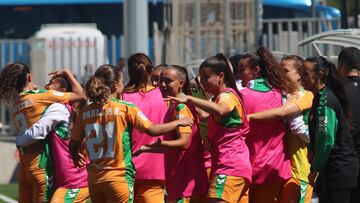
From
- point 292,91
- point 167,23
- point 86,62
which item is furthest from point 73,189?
point 167,23

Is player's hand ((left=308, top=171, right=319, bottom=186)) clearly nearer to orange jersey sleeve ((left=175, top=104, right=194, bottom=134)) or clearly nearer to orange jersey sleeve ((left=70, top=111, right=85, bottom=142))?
orange jersey sleeve ((left=175, top=104, right=194, bottom=134))

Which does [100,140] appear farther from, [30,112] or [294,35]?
[294,35]

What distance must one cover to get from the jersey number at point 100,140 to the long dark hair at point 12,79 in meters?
1.42

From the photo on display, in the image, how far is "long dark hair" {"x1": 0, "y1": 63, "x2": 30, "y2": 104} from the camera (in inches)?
410

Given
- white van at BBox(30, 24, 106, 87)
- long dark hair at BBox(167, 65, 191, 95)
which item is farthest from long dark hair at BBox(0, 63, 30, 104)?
white van at BBox(30, 24, 106, 87)

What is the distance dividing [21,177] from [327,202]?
9.95 feet

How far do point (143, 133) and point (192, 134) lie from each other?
1.91ft

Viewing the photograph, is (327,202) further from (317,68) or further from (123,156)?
(123,156)

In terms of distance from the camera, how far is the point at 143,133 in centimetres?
980

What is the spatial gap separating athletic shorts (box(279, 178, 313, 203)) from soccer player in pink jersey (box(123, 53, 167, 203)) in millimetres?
1077

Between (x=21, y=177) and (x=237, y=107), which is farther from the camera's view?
(x=21, y=177)

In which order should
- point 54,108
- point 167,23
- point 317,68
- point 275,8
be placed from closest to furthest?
point 317,68, point 54,108, point 167,23, point 275,8

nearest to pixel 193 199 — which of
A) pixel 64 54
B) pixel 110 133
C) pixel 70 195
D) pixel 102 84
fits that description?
pixel 110 133

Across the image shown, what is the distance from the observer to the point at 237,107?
9.05m
